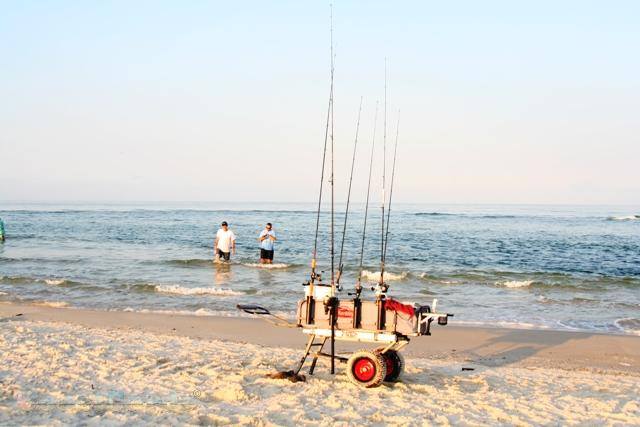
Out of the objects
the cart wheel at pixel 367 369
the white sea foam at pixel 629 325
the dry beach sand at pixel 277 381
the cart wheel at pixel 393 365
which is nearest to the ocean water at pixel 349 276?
the white sea foam at pixel 629 325

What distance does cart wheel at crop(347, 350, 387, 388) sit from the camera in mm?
6156

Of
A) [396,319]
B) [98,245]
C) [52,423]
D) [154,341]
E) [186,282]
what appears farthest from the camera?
[98,245]

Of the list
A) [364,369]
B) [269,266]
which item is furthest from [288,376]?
[269,266]

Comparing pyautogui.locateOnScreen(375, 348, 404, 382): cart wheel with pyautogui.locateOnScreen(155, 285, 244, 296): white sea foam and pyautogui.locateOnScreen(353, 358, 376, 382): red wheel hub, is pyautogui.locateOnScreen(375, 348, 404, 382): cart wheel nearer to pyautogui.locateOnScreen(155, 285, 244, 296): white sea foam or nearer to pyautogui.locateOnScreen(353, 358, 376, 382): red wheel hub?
pyautogui.locateOnScreen(353, 358, 376, 382): red wheel hub

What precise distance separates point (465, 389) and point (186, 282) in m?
11.3

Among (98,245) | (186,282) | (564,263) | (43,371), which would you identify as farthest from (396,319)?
(98,245)

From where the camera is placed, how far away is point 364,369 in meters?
6.24

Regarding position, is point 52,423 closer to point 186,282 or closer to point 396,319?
point 396,319

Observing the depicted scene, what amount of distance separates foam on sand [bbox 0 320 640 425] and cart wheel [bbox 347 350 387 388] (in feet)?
0.35

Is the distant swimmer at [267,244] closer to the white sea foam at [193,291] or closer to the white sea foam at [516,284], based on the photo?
the white sea foam at [193,291]

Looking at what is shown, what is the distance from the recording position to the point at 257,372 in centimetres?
669

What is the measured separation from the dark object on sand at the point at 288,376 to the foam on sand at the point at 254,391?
0.36 feet

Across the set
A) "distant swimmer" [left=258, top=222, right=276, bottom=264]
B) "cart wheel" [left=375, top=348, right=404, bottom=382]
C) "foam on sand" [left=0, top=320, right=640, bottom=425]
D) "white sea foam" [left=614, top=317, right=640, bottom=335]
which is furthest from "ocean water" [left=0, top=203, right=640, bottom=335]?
"cart wheel" [left=375, top=348, right=404, bottom=382]

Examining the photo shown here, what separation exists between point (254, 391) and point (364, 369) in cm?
119
